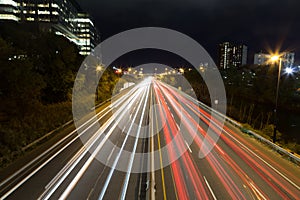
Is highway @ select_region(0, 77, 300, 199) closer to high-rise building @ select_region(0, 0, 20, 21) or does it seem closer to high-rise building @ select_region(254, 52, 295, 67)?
high-rise building @ select_region(254, 52, 295, 67)

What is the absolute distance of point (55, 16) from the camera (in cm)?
10169

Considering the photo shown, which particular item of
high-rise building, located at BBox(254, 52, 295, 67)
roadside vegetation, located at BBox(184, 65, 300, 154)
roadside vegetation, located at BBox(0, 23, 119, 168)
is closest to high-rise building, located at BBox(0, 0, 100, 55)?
roadside vegetation, located at BBox(0, 23, 119, 168)

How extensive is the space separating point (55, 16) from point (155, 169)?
109 metres

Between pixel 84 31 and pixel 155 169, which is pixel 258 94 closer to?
pixel 155 169

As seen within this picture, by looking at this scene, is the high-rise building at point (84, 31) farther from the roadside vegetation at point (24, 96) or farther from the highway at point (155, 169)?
the highway at point (155, 169)

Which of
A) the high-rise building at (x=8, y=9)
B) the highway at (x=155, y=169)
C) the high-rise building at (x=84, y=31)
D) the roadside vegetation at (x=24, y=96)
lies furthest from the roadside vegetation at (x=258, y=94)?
the high-rise building at (x=84, y=31)

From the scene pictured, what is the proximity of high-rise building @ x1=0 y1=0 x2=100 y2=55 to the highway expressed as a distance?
6296 centimetres

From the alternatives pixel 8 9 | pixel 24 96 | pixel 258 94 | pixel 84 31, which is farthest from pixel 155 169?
pixel 84 31

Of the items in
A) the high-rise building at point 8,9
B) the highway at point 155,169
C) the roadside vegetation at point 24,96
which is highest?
the high-rise building at point 8,9

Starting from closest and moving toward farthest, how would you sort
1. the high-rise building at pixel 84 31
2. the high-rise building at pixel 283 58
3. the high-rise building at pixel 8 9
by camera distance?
1. the high-rise building at pixel 283 58
2. the high-rise building at pixel 8 9
3. the high-rise building at pixel 84 31

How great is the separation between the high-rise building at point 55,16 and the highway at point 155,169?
6296cm

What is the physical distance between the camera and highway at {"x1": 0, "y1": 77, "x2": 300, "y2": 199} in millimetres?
10102

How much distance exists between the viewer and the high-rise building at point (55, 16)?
8556 centimetres

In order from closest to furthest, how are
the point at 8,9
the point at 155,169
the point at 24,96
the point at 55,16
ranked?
the point at 155,169
the point at 24,96
the point at 8,9
the point at 55,16
